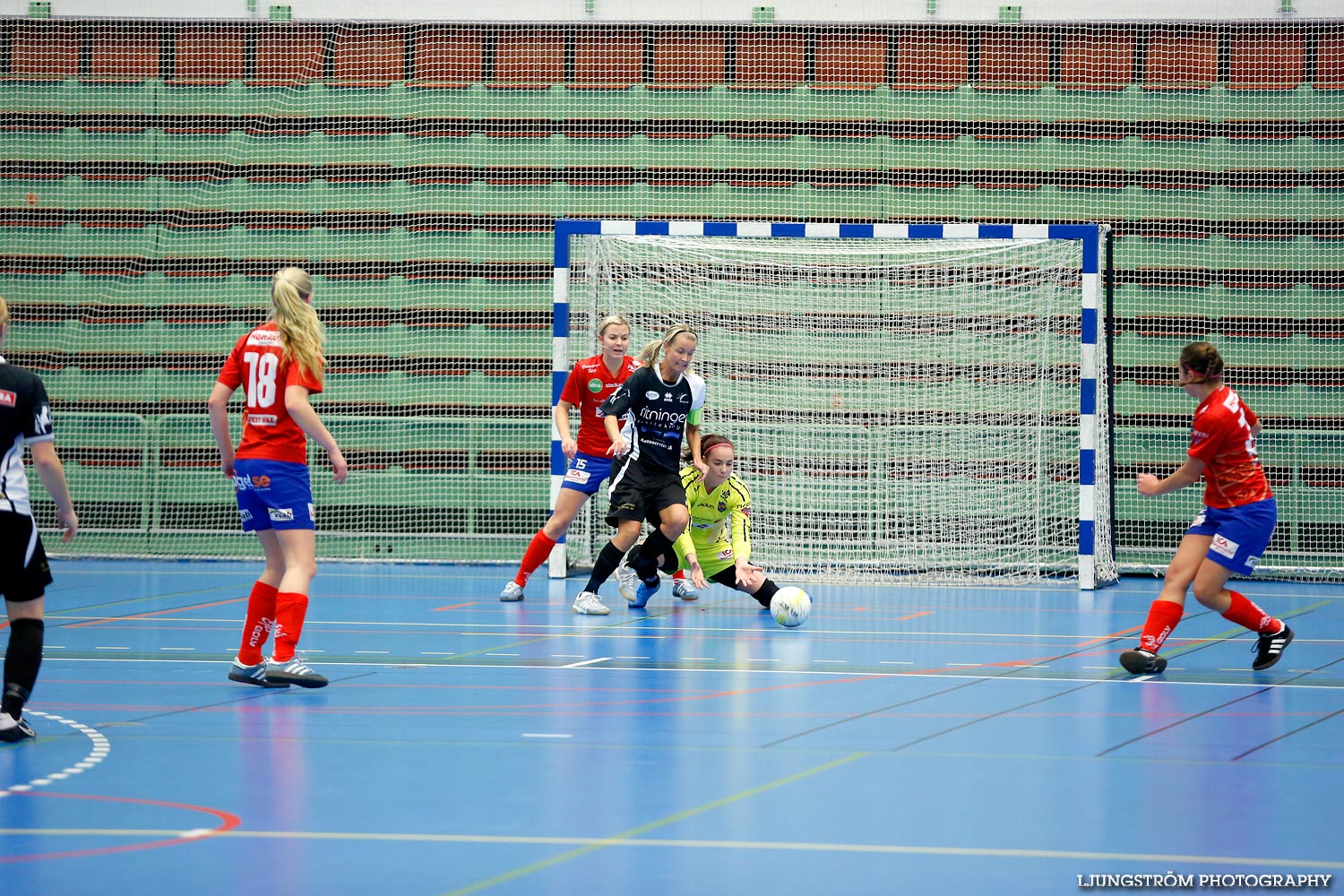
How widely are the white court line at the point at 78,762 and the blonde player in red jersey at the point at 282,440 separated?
3.05 feet

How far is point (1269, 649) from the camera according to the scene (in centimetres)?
702

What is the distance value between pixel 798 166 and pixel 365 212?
4666 mm

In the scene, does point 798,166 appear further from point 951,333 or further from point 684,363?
point 684,363

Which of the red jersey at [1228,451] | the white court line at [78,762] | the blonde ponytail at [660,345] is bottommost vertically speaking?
the white court line at [78,762]

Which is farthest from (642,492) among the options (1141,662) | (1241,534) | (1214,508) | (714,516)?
(1241,534)

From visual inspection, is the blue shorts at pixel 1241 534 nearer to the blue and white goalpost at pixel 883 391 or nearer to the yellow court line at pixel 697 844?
the yellow court line at pixel 697 844

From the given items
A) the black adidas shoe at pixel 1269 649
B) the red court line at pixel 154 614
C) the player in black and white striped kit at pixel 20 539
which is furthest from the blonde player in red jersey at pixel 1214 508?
the red court line at pixel 154 614

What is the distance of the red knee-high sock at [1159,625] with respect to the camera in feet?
22.4

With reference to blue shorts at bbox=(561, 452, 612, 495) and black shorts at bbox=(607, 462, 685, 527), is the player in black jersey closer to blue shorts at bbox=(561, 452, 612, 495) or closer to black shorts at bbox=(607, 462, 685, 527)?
black shorts at bbox=(607, 462, 685, 527)

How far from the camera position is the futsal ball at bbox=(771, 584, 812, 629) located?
28.3ft

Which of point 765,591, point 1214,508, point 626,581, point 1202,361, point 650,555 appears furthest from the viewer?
point 626,581

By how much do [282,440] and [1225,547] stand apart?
14.1ft

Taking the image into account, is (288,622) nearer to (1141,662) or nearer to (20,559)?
(20,559)

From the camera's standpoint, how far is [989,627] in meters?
8.99
